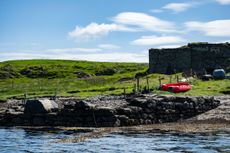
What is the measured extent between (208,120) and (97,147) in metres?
18.6

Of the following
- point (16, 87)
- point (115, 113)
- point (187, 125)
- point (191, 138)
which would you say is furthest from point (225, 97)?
point (16, 87)

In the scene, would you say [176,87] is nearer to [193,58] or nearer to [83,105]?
[83,105]

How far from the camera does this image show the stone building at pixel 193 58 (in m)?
94.6

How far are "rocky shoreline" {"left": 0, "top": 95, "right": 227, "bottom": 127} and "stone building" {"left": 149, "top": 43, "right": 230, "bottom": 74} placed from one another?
39.3 meters

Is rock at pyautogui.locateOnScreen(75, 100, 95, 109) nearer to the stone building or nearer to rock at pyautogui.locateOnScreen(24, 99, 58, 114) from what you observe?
rock at pyautogui.locateOnScreen(24, 99, 58, 114)

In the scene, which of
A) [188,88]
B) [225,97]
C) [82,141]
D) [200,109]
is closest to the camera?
[82,141]

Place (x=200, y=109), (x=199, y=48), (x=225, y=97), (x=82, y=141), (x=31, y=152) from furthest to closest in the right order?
(x=199, y=48)
(x=225, y=97)
(x=200, y=109)
(x=82, y=141)
(x=31, y=152)

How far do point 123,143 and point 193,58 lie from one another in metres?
60.9

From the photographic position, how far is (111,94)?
6981 centimetres

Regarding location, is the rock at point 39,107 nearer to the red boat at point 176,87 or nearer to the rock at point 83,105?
the rock at point 83,105

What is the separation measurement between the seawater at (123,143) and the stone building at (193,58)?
52.6 meters

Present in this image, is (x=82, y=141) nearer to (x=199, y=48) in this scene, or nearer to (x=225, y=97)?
(x=225, y=97)

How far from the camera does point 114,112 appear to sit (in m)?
50.0

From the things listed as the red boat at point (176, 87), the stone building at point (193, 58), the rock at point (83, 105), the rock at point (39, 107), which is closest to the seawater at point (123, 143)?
the rock at point (83, 105)
